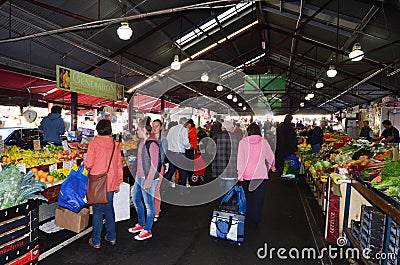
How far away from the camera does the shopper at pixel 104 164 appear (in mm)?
3070

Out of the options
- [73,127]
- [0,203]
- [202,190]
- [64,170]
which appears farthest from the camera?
[73,127]

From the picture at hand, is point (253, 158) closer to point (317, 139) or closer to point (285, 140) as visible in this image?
point (285, 140)

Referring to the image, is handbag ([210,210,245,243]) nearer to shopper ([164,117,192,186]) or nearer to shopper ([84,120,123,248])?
shopper ([84,120,123,248])

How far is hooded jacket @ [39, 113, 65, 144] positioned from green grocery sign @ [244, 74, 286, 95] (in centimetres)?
743

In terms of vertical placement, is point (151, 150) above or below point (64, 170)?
above

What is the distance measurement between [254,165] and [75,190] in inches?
91.1

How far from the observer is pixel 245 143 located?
3.75 meters

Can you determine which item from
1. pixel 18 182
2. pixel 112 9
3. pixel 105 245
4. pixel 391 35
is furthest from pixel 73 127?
pixel 391 35

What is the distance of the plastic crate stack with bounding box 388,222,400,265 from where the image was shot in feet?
7.42

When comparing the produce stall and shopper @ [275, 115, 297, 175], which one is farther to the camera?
shopper @ [275, 115, 297, 175]

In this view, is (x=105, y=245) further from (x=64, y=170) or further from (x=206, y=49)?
(x=206, y=49)

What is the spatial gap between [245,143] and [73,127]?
9.55m

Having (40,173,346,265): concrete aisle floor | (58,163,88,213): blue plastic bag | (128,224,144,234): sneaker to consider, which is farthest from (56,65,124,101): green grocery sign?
(128,224,144,234): sneaker

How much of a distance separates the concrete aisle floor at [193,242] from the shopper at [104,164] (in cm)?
27
